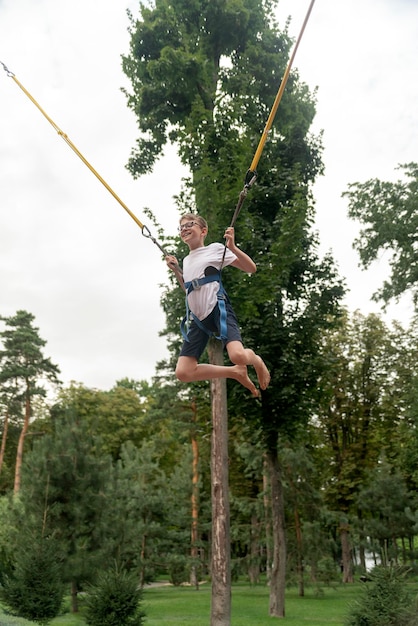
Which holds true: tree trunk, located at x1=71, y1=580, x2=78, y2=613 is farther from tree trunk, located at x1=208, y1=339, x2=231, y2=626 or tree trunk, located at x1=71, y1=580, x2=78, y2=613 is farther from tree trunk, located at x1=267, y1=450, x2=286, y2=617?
tree trunk, located at x1=267, y1=450, x2=286, y2=617

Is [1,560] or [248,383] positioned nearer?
[248,383]

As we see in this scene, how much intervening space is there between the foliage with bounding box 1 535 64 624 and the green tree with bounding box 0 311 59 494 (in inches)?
1158

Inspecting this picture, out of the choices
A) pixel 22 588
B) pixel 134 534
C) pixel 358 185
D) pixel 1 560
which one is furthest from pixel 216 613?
pixel 358 185

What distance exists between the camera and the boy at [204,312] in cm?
582

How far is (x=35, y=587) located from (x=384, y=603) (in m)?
7.05

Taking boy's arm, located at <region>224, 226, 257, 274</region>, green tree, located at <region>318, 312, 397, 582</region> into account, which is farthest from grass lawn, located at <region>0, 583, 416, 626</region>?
boy's arm, located at <region>224, 226, 257, 274</region>

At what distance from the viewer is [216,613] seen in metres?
13.1

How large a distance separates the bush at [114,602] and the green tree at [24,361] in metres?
30.5

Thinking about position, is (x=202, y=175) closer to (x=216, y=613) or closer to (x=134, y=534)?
(x=216, y=613)

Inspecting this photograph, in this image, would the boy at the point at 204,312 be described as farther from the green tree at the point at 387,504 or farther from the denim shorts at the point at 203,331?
the green tree at the point at 387,504

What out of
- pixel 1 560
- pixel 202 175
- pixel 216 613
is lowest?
pixel 216 613

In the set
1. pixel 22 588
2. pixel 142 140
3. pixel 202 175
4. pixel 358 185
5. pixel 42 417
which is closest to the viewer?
pixel 22 588

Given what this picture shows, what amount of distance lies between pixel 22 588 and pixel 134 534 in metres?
6.59

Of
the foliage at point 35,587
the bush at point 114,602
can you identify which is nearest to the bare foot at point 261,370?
the bush at point 114,602
